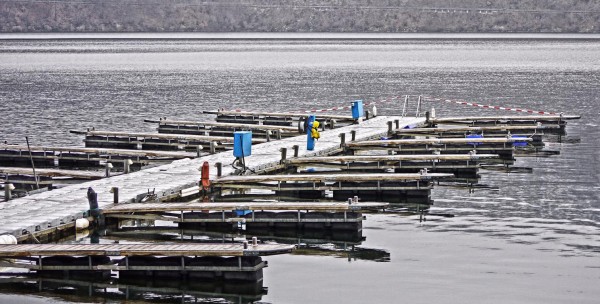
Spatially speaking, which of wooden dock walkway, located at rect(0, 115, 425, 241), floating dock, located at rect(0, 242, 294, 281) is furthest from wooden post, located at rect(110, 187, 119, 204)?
floating dock, located at rect(0, 242, 294, 281)

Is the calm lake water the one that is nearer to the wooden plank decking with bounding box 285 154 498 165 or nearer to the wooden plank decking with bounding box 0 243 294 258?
the wooden plank decking with bounding box 0 243 294 258

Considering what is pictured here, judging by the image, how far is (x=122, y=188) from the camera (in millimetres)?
33875

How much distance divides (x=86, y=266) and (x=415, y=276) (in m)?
7.31

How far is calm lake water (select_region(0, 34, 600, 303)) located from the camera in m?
25.2

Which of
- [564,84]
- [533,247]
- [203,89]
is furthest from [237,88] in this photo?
[533,247]

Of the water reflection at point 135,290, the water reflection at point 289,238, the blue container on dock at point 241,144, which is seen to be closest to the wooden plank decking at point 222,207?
the water reflection at point 289,238

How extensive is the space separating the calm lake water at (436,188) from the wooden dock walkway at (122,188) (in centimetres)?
419

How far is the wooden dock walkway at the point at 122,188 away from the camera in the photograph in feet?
94.4

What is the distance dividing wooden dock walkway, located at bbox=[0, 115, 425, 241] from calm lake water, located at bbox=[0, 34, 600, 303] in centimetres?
419

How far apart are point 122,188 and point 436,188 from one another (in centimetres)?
1083

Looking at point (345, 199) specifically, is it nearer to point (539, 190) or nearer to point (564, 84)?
point (539, 190)

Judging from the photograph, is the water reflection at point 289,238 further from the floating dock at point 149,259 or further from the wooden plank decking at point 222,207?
the floating dock at point 149,259

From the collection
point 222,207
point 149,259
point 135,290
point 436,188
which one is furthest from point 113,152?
point 135,290

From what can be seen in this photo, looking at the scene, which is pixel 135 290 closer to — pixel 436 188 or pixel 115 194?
pixel 115 194
